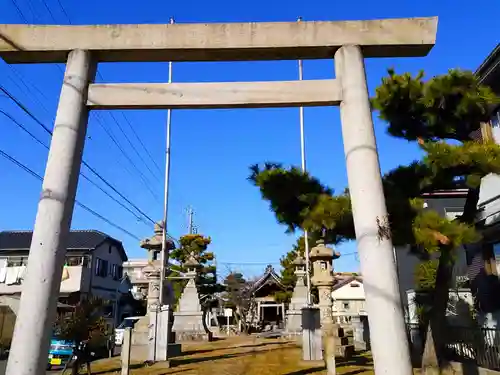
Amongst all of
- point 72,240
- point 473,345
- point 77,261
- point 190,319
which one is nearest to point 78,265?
point 77,261

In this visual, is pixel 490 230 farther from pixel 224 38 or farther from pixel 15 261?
pixel 15 261

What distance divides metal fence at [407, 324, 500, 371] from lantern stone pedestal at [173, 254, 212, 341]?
1224 centimetres

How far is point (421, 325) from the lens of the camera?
10797 mm

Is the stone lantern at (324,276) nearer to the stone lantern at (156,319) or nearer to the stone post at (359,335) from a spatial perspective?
the stone post at (359,335)

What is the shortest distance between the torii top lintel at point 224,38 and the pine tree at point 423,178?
208 centimetres

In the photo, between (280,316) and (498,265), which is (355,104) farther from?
(280,316)

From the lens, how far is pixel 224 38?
5.73m

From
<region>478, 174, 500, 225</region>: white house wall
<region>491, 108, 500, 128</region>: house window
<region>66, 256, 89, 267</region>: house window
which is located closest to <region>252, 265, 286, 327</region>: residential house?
<region>66, 256, 89, 267</region>: house window

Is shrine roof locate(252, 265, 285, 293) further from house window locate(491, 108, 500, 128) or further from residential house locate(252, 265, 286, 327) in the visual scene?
house window locate(491, 108, 500, 128)

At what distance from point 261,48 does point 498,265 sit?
29.8 ft

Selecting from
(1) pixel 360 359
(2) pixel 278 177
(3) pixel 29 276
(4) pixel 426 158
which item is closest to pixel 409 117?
(4) pixel 426 158

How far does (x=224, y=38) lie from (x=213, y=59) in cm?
38

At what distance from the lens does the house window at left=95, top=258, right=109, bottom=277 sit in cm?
3141

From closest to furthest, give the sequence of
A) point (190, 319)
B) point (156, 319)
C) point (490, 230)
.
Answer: point (490, 230) → point (156, 319) → point (190, 319)
